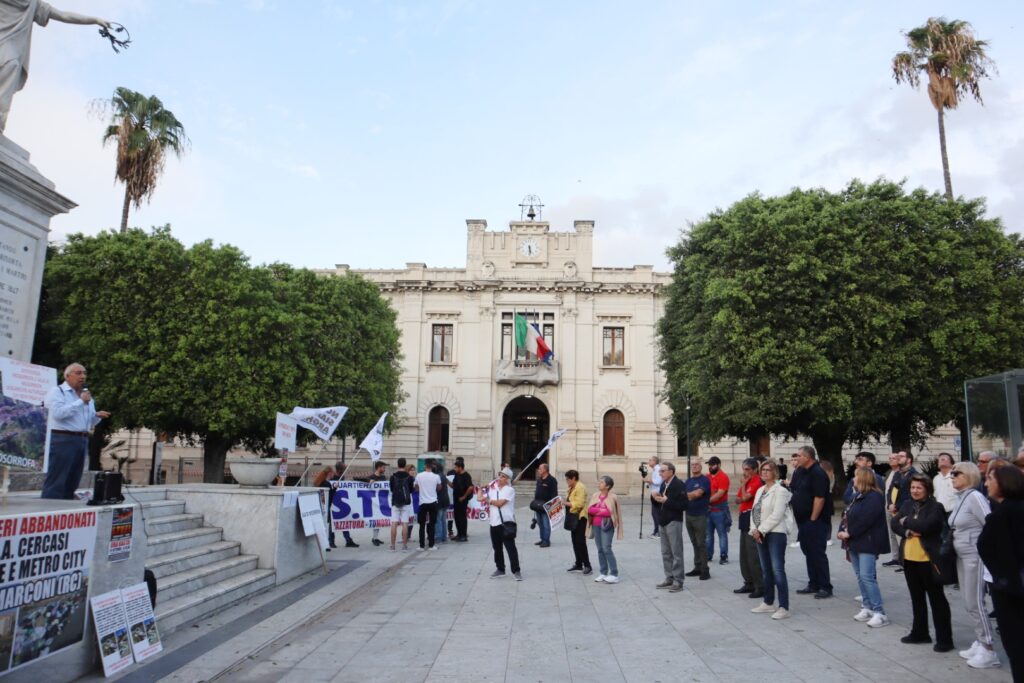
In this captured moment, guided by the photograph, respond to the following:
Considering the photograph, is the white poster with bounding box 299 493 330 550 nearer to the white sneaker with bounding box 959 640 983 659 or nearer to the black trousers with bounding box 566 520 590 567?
the black trousers with bounding box 566 520 590 567

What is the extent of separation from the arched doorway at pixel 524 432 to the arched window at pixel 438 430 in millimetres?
3688

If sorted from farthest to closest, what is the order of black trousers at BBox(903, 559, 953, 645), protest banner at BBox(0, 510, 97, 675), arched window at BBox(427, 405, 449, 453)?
1. arched window at BBox(427, 405, 449, 453)
2. black trousers at BBox(903, 559, 953, 645)
3. protest banner at BBox(0, 510, 97, 675)

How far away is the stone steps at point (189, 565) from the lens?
795 cm

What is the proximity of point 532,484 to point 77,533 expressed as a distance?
33444mm

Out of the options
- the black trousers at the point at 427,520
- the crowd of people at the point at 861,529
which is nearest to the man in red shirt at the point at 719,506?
the crowd of people at the point at 861,529

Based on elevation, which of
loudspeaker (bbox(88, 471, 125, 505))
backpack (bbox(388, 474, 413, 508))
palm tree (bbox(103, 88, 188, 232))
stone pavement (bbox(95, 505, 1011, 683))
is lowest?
stone pavement (bbox(95, 505, 1011, 683))

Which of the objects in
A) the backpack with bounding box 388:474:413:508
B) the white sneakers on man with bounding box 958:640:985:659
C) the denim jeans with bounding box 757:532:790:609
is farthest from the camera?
the backpack with bounding box 388:474:413:508

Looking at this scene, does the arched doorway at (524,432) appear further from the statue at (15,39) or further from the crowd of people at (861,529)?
the statue at (15,39)

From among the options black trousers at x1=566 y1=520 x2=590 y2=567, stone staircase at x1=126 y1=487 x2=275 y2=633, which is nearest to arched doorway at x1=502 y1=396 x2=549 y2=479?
black trousers at x1=566 y1=520 x2=590 y2=567

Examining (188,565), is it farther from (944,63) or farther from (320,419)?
(944,63)

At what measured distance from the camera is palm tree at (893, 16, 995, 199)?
2595 cm

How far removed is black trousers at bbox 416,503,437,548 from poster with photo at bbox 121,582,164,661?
8.79m

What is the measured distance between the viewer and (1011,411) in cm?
1278

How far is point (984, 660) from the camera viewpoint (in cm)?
659
